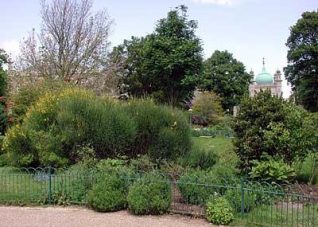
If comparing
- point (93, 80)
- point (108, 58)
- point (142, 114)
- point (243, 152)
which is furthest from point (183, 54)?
point (243, 152)

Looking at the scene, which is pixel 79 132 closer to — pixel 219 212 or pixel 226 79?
pixel 219 212

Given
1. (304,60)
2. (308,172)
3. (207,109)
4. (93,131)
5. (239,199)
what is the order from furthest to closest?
1. (304,60)
2. (207,109)
3. (93,131)
4. (308,172)
5. (239,199)

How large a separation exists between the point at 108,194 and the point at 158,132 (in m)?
4.99

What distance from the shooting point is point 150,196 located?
355 inches

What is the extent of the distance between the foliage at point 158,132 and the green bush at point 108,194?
161 inches

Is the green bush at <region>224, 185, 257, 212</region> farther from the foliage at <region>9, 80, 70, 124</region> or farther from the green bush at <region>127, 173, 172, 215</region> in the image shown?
the foliage at <region>9, 80, 70, 124</region>

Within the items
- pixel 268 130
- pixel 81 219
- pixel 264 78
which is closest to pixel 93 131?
pixel 81 219

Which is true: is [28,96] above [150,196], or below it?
above

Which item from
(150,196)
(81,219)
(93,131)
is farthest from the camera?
(93,131)

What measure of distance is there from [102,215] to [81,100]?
5.55 metres

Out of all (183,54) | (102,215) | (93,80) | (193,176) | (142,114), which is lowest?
(102,215)

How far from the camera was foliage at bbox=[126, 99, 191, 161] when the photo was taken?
13922 mm

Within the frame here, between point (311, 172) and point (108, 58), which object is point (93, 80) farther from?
point (311, 172)

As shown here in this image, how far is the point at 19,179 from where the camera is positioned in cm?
1220
